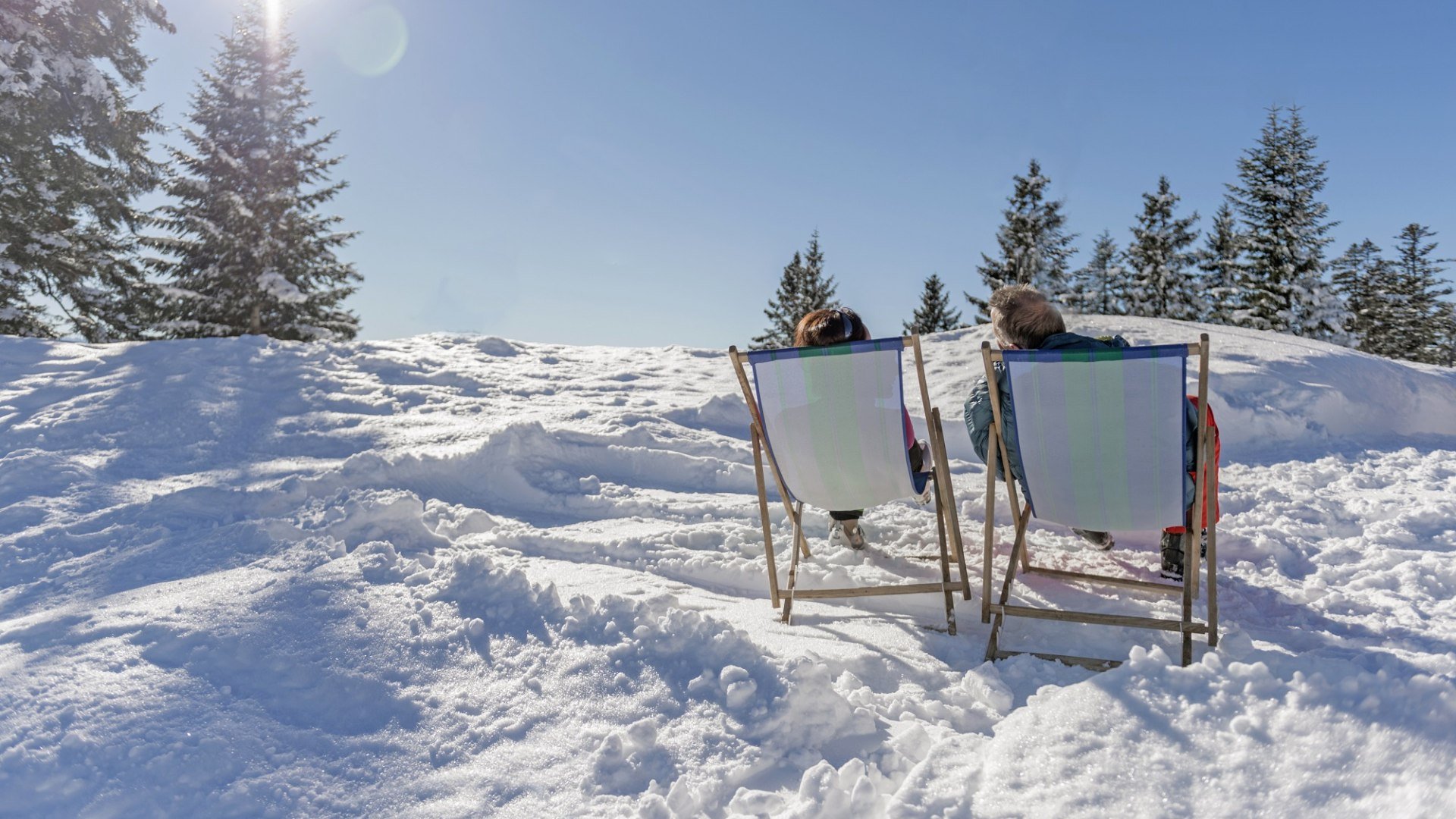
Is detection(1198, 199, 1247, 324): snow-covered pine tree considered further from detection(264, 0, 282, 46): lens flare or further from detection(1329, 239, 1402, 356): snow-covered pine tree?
detection(264, 0, 282, 46): lens flare

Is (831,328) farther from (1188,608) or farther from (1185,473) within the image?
(1188,608)

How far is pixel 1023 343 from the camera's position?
10.9 ft

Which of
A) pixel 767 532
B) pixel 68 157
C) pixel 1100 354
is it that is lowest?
pixel 767 532

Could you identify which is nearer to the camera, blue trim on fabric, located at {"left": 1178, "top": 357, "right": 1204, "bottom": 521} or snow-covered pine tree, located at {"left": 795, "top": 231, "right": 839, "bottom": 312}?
blue trim on fabric, located at {"left": 1178, "top": 357, "right": 1204, "bottom": 521}

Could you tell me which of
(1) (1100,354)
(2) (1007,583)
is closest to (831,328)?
(1) (1100,354)

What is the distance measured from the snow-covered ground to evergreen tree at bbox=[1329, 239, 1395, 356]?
35370 mm

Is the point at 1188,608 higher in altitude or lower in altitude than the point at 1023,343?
lower

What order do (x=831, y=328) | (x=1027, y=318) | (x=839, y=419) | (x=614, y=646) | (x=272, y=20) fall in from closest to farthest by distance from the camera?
1. (x=614, y=646)
2. (x=839, y=419)
3. (x=1027, y=318)
4. (x=831, y=328)
5. (x=272, y=20)

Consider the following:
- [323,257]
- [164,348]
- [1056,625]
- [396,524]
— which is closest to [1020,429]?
[1056,625]

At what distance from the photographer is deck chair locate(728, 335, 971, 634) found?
9.98 feet

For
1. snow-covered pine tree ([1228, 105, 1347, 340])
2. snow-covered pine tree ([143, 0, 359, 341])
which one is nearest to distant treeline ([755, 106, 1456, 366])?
snow-covered pine tree ([1228, 105, 1347, 340])

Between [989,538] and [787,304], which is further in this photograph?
[787,304]

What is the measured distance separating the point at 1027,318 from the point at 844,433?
36.7 inches

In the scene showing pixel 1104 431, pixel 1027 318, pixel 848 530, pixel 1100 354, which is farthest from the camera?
pixel 848 530
